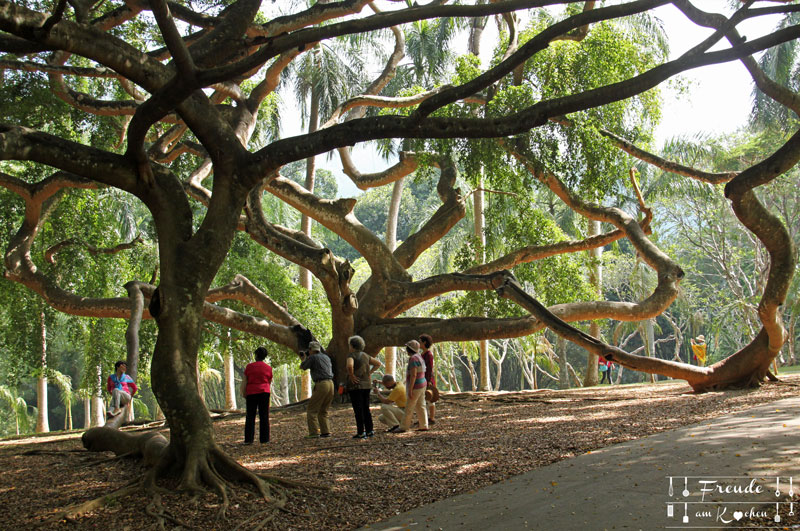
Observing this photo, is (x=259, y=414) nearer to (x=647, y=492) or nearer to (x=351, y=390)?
(x=351, y=390)

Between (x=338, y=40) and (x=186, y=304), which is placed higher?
(x=338, y=40)

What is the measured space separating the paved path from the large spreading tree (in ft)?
7.69

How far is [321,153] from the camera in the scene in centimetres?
705

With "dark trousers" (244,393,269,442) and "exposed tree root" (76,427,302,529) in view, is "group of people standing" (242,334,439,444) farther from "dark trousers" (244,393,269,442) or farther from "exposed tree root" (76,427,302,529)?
"exposed tree root" (76,427,302,529)

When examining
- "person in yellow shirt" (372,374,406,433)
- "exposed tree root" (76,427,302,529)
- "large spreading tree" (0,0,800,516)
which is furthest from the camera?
"person in yellow shirt" (372,374,406,433)

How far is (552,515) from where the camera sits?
505 centimetres

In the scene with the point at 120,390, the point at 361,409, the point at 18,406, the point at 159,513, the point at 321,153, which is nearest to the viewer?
the point at 159,513

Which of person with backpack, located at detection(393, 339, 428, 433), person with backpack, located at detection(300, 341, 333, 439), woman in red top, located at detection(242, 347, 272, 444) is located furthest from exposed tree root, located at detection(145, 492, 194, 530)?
person with backpack, located at detection(393, 339, 428, 433)

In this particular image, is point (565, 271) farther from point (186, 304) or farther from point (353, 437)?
point (186, 304)

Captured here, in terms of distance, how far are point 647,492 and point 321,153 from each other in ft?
14.4

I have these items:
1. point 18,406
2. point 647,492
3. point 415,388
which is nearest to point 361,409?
point 415,388

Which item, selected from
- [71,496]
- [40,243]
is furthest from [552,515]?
[40,243]

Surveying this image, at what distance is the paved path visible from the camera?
4754mm

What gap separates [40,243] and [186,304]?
39.3 feet
